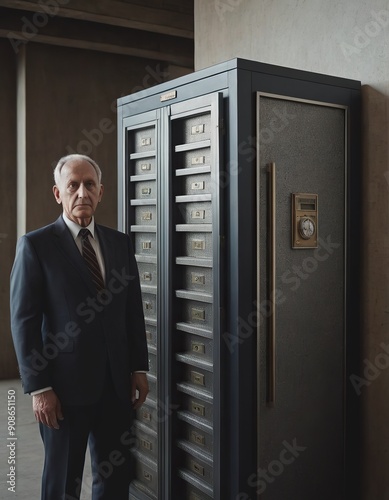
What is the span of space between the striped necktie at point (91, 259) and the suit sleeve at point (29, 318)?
0.22 metres

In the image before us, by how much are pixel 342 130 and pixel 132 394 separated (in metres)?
1.63

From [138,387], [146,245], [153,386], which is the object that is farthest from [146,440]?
[146,245]

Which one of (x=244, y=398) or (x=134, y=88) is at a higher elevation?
(x=134, y=88)

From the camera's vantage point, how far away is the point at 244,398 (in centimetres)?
284

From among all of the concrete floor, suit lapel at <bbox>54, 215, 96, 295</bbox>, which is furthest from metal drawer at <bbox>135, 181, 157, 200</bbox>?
the concrete floor

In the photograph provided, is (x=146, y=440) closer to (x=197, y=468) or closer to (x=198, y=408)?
(x=197, y=468)

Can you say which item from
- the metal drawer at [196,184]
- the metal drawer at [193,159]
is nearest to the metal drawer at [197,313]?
the metal drawer at [196,184]

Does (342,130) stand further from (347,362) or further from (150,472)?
(150,472)

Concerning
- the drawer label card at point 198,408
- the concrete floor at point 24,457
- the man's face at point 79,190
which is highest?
the man's face at point 79,190

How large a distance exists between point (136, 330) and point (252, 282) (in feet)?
1.95

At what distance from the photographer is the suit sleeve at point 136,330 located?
298 centimetres

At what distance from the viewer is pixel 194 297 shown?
121 inches

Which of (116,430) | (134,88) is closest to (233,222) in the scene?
(116,430)

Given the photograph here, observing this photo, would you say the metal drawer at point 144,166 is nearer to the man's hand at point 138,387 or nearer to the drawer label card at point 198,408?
the man's hand at point 138,387
